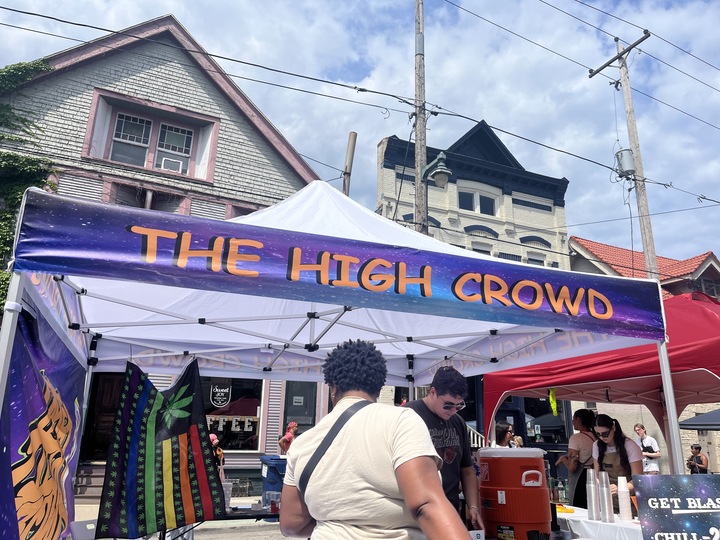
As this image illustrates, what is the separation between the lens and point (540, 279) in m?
4.01

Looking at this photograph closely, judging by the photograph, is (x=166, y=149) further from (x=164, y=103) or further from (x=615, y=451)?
(x=615, y=451)

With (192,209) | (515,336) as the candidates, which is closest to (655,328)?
(515,336)

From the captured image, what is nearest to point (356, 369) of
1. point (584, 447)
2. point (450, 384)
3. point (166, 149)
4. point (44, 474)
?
point (450, 384)

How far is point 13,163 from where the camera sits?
12.7 meters

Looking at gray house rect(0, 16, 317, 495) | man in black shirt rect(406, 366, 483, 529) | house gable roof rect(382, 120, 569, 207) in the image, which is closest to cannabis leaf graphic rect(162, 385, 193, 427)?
man in black shirt rect(406, 366, 483, 529)

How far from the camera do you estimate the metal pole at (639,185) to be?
509 inches

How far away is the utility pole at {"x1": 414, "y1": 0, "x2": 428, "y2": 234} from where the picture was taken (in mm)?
11719

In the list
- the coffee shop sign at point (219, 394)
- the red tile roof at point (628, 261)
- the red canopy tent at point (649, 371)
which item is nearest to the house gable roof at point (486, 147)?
the red tile roof at point (628, 261)

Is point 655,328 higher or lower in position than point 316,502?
higher

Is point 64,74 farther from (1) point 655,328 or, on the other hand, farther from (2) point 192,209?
(1) point 655,328

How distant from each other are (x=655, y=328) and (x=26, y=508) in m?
4.67

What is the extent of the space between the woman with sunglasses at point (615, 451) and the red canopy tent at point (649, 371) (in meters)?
0.63

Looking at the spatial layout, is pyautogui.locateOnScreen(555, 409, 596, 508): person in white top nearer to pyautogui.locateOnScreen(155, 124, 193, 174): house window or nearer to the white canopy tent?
the white canopy tent

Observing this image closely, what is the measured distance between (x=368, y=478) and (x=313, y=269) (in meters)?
1.81
